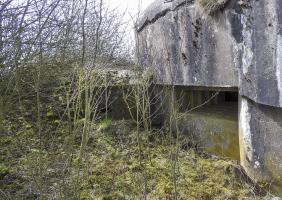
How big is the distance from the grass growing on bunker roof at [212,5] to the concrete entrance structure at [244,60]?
4cm

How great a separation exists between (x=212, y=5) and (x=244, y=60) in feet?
2.05

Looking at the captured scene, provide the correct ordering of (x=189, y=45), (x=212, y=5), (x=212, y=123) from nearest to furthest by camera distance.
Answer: (x=212, y=5), (x=189, y=45), (x=212, y=123)

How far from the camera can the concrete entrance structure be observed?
2.85 meters

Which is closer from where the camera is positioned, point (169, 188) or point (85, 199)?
point (85, 199)

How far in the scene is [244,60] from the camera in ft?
10.2

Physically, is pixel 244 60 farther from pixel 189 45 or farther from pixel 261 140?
pixel 189 45

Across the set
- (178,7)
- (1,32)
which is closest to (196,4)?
(178,7)

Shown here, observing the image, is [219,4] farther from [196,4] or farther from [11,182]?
[11,182]

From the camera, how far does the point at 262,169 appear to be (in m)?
3.17

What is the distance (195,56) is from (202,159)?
1.09 m

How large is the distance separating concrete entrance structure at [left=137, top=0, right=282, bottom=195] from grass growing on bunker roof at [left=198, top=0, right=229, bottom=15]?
0.04m

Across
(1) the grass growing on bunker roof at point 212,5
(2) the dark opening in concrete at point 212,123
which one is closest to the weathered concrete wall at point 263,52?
(1) the grass growing on bunker roof at point 212,5

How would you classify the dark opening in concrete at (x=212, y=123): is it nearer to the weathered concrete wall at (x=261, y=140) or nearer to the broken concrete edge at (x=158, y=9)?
the weathered concrete wall at (x=261, y=140)

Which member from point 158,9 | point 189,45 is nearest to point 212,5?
point 189,45
